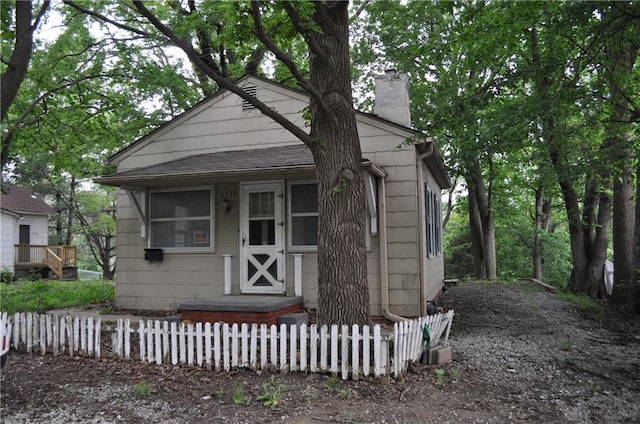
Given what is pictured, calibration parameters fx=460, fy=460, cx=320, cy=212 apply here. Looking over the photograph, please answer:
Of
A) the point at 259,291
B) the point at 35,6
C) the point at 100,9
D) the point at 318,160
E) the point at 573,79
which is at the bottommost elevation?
the point at 259,291

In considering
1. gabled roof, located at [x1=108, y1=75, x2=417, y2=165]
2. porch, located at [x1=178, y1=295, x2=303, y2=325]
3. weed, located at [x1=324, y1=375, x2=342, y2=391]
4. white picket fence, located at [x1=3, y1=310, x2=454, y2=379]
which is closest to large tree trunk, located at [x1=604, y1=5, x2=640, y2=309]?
gabled roof, located at [x1=108, y1=75, x2=417, y2=165]

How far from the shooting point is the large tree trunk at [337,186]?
5.41m

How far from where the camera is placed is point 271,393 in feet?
14.9

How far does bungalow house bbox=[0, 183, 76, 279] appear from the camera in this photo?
23.3 metres

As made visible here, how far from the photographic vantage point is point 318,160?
5602mm

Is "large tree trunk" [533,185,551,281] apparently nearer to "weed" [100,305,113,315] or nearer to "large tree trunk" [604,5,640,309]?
"large tree trunk" [604,5,640,309]

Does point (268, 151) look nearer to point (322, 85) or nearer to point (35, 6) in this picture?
point (322, 85)

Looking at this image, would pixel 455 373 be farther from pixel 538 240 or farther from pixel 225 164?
pixel 538 240

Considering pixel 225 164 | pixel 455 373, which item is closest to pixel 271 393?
pixel 455 373

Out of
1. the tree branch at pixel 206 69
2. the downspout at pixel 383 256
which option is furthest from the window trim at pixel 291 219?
the tree branch at pixel 206 69

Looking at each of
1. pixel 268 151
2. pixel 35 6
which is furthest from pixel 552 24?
pixel 35 6

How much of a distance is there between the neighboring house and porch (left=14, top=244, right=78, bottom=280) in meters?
0.07

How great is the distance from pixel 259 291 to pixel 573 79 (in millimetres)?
6141

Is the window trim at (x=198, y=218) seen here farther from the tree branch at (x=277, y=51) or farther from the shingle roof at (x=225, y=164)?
the tree branch at (x=277, y=51)
